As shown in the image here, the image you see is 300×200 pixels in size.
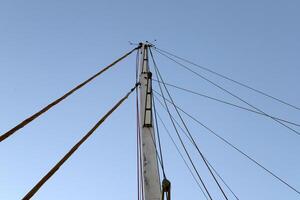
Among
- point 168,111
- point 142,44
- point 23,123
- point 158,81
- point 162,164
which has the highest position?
point 142,44

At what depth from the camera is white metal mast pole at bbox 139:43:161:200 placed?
8539 millimetres

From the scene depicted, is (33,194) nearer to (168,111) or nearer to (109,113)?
(109,113)

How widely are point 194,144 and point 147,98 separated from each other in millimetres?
2035

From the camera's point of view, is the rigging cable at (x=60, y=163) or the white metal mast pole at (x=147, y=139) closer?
the rigging cable at (x=60, y=163)

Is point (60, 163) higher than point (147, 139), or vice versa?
point (147, 139)

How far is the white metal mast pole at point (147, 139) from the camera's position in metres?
8.54

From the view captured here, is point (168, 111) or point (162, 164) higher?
point (168, 111)

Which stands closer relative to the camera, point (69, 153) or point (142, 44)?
point (69, 153)

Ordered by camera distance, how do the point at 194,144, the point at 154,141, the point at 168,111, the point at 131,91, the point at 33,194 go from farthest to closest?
1. the point at 168,111
2. the point at 194,144
3. the point at 131,91
4. the point at 154,141
5. the point at 33,194

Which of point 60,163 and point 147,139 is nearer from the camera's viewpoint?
point 60,163

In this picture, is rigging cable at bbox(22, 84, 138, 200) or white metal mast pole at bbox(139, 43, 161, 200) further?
white metal mast pole at bbox(139, 43, 161, 200)

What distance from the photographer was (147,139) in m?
9.85

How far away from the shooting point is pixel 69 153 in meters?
6.73

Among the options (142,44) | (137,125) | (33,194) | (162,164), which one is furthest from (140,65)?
(33,194)
